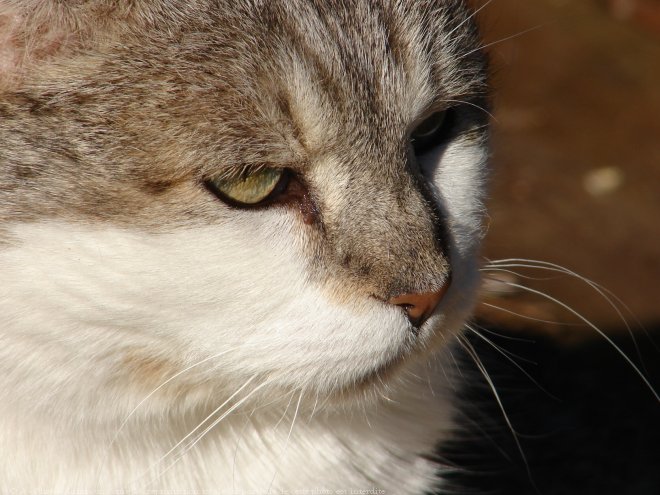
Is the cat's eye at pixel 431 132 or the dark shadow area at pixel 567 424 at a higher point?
the cat's eye at pixel 431 132

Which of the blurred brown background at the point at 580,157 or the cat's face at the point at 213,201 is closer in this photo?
the cat's face at the point at 213,201

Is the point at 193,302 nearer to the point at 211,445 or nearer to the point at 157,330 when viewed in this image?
the point at 157,330

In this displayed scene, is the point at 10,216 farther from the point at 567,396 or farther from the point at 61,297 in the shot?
the point at 567,396

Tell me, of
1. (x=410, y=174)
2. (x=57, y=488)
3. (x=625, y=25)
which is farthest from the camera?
(x=625, y=25)

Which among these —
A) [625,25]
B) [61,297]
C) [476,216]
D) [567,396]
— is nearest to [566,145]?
[625,25]

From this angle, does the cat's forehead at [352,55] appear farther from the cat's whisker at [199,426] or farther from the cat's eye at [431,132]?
the cat's whisker at [199,426]

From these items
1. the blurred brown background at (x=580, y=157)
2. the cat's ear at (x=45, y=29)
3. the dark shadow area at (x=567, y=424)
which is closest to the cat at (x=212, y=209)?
the cat's ear at (x=45, y=29)

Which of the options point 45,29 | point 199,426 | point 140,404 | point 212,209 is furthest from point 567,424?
point 45,29
